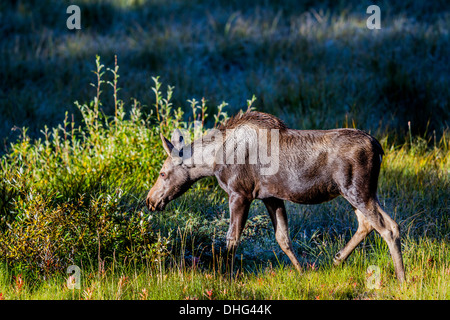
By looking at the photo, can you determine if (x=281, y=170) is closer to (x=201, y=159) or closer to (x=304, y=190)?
(x=304, y=190)

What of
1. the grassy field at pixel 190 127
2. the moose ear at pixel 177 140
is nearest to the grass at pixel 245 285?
the grassy field at pixel 190 127

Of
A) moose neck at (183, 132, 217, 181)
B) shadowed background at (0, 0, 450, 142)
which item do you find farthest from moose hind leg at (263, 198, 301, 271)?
shadowed background at (0, 0, 450, 142)

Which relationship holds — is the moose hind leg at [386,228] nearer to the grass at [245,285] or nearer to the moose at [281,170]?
the moose at [281,170]

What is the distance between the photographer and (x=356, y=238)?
18.4 feet

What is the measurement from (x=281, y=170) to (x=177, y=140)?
1.14m

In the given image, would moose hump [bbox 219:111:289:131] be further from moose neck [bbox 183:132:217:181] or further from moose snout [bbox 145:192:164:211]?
moose snout [bbox 145:192:164:211]

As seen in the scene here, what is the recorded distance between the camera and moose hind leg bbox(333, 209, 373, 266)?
219 inches

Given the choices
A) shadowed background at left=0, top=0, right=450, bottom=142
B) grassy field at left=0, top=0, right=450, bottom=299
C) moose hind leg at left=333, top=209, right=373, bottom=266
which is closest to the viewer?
grassy field at left=0, top=0, right=450, bottom=299

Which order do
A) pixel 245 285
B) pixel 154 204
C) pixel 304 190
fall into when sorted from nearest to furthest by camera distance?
pixel 245 285 → pixel 304 190 → pixel 154 204

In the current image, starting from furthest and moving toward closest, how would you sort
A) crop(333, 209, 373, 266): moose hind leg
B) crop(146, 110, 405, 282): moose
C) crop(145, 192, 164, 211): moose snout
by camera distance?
1. crop(145, 192, 164, 211): moose snout
2. crop(333, 209, 373, 266): moose hind leg
3. crop(146, 110, 405, 282): moose

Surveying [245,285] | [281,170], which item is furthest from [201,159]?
[245,285]

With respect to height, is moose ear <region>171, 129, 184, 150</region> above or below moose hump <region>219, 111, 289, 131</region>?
below
